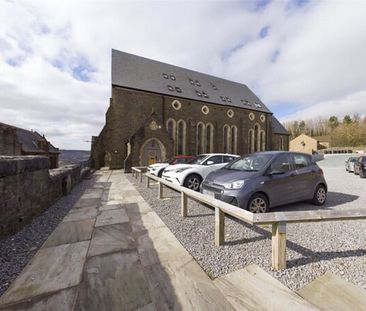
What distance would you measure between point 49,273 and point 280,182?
4.92 metres

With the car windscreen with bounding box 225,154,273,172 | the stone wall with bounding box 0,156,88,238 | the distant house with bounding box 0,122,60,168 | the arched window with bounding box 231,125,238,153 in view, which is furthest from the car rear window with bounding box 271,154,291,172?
the arched window with bounding box 231,125,238,153

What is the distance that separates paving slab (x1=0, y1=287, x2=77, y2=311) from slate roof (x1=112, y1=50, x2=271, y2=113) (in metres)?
22.2

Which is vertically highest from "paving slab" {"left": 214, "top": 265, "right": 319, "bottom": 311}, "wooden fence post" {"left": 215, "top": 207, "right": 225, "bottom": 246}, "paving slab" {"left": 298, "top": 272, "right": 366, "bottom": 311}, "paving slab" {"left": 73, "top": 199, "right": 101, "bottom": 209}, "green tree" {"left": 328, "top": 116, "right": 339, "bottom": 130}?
"green tree" {"left": 328, "top": 116, "right": 339, "bottom": 130}

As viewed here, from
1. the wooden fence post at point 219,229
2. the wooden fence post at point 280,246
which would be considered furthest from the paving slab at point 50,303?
the wooden fence post at point 280,246

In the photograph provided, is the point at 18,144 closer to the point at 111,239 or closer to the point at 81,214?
the point at 81,214

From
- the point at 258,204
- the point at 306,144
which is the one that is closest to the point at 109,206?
the point at 258,204

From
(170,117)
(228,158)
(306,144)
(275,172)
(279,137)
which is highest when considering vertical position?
(170,117)

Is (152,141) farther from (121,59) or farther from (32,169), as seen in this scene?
(32,169)

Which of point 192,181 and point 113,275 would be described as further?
point 192,181

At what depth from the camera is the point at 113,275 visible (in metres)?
2.51

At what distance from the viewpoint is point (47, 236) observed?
151 inches

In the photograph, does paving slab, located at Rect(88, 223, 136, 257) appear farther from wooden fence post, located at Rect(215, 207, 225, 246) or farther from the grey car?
the grey car

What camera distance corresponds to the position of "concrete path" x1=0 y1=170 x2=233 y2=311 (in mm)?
2055

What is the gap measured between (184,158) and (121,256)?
8.71 meters
